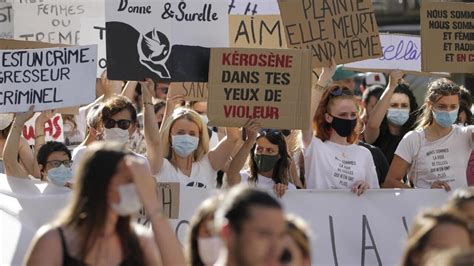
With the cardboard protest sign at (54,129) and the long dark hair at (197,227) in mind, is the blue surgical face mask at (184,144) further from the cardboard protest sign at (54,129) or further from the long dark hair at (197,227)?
the long dark hair at (197,227)

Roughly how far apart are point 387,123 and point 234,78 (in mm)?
1920

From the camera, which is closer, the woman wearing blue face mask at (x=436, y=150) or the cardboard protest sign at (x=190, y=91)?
the woman wearing blue face mask at (x=436, y=150)

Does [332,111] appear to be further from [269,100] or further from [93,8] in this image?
[93,8]

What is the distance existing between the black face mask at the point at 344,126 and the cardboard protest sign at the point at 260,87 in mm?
251

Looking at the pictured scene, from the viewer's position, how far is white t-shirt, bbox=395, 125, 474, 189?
802 centimetres

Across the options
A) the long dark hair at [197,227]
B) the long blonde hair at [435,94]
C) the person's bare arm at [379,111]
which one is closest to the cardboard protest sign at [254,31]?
the person's bare arm at [379,111]

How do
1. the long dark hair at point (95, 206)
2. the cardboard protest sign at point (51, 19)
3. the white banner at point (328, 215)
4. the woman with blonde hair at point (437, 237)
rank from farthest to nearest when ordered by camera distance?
the cardboard protest sign at point (51, 19) → the white banner at point (328, 215) → the long dark hair at point (95, 206) → the woman with blonde hair at point (437, 237)

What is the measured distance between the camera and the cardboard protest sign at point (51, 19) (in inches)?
394

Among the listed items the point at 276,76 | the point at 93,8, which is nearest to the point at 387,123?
the point at 276,76

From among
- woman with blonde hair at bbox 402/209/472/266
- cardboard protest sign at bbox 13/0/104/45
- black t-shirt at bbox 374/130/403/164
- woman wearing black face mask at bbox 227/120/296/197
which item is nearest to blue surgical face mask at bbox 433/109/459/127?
woman wearing black face mask at bbox 227/120/296/197

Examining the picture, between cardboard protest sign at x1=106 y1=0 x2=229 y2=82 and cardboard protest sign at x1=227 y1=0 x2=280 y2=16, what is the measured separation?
1.69 metres

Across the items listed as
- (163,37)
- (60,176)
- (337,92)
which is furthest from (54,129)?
(337,92)

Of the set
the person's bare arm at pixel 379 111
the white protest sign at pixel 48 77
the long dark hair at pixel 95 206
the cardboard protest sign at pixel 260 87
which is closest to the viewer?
the long dark hair at pixel 95 206

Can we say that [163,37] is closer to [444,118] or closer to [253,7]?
[444,118]
